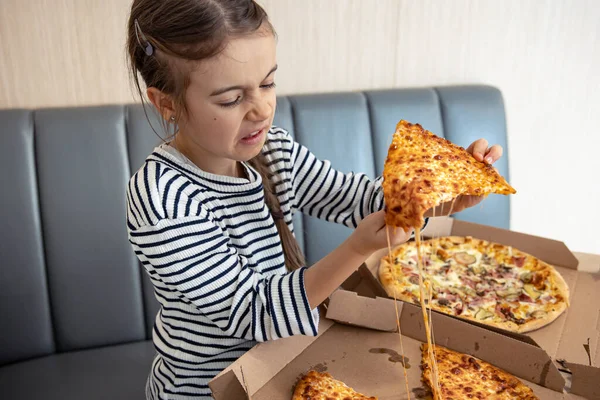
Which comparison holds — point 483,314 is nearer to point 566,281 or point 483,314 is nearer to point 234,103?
point 566,281

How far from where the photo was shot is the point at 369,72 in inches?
78.2

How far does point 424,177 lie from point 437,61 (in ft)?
3.98

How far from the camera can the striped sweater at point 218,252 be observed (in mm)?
1001

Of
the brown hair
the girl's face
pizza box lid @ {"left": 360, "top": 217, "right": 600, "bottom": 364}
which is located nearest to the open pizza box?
pizza box lid @ {"left": 360, "top": 217, "right": 600, "bottom": 364}

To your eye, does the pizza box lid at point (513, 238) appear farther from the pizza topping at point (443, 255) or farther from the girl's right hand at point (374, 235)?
the girl's right hand at point (374, 235)

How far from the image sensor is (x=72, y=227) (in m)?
1.63

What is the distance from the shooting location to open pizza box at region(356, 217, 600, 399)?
3.11 ft

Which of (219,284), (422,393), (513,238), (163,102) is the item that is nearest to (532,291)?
(513,238)

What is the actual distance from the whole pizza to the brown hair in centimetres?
62

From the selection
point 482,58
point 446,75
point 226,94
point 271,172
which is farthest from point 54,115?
point 482,58

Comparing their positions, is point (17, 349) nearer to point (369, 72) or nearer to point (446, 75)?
point (369, 72)

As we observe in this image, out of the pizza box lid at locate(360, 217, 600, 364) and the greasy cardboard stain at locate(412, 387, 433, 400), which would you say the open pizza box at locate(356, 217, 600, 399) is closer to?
the pizza box lid at locate(360, 217, 600, 364)

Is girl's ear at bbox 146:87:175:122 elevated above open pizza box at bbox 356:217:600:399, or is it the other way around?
girl's ear at bbox 146:87:175:122

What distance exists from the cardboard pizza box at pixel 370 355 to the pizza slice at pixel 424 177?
0.25m
